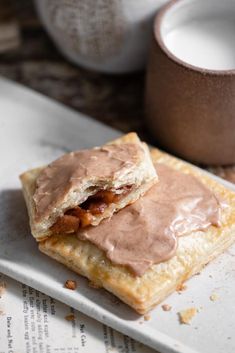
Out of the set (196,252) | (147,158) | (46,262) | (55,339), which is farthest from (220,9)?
(55,339)

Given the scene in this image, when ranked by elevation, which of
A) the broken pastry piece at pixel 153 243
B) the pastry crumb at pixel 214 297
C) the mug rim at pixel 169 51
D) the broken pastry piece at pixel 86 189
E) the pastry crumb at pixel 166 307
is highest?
the mug rim at pixel 169 51

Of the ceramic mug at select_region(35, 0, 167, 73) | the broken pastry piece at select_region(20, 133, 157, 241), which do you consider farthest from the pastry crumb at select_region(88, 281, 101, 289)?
the ceramic mug at select_region(35, 0, 167, 73)

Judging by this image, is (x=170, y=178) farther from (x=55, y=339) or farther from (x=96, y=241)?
(x=55, y=339)

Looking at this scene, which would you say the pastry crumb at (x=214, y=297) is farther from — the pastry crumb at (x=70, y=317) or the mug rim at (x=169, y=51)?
the mug rim at (x=169, y=51)

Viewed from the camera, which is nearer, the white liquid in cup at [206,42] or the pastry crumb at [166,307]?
the pastry crumb at [166,307]

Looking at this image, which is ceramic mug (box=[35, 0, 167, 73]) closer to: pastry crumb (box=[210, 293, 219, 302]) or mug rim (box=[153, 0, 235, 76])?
mug rim (box=[153, 0, 235, 76])

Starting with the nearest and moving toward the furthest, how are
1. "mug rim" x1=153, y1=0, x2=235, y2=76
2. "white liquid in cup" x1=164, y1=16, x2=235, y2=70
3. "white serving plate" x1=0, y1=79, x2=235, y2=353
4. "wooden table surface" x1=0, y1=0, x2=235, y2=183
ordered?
"white serving plate" x1=0, y1=79, x2=235, y2=353, "mug rim" x1=153, y1=0, x2=235, y2=76, "white liquid in cup" x1=164, y1=16, x2=235, y2=70, "wooden table surface" x1=0, y1=0, x2=235, y2=183

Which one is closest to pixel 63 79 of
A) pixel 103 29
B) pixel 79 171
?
pixel 103 29

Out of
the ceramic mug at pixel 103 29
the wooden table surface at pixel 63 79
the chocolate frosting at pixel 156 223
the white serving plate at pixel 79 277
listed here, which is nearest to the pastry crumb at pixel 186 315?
the white serving plate at pixel 79 277
